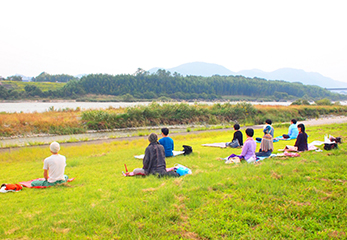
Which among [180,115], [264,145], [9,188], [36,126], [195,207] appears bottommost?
[36,126]

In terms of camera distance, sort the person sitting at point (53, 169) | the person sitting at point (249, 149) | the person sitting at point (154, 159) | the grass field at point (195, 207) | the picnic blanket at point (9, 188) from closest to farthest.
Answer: the grass field at point (195, 207) < the picnic blanket at point (9, 188) < the person sitting at point (53, 169) < the person sitting at point (154, 159) < the person sitting at point (249, 149)

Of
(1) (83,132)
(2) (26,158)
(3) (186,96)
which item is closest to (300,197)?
(2) (26,158)

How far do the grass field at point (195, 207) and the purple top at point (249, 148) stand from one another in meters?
1.69

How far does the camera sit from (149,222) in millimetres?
4062

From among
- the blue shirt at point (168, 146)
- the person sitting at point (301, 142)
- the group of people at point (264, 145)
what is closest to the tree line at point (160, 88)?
the blue shirt at point (168, 146)

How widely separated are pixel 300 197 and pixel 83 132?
25.5 metres

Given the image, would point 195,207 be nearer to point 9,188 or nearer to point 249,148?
point 249,148

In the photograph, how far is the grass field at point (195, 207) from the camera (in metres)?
3.78

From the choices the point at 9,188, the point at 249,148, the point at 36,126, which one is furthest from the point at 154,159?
the point at 36,126

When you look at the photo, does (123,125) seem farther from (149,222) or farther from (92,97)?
(92,97)

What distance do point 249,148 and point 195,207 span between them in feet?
14.9

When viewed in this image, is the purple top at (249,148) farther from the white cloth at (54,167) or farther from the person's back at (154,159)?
Result: the white cloth at (54,167)

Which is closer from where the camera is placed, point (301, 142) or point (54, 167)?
point (54, 167)

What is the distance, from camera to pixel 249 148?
8.44 m
